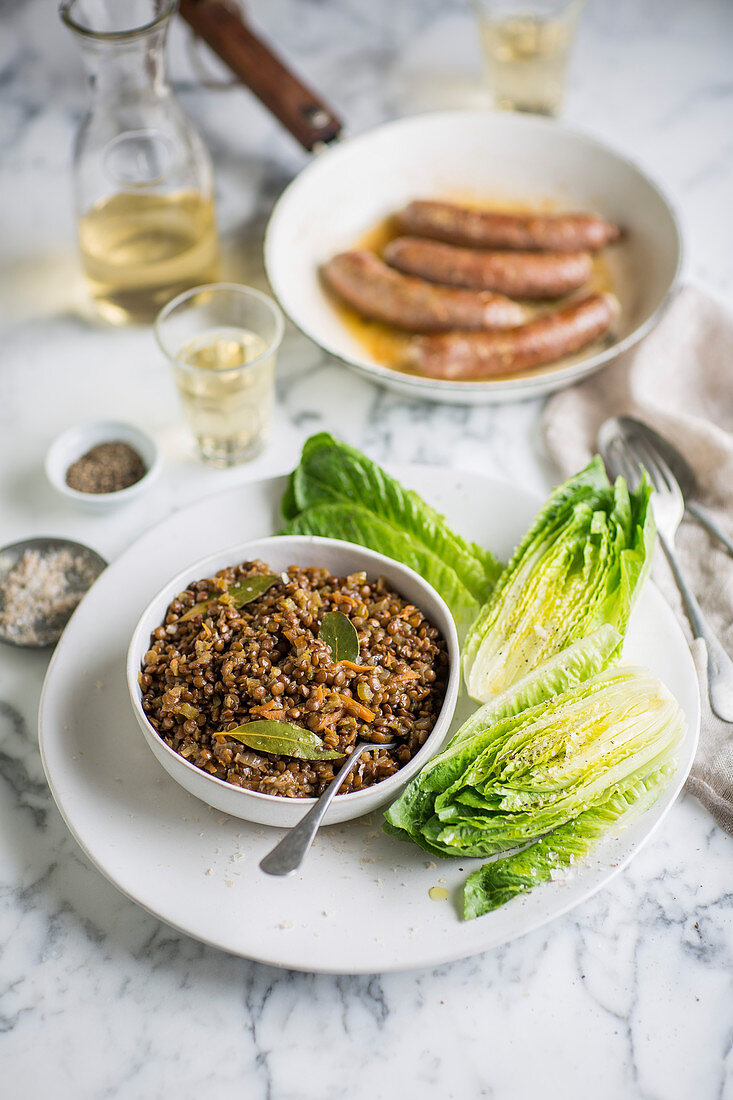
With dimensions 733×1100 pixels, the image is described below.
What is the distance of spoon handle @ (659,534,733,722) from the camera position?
7.86 feet

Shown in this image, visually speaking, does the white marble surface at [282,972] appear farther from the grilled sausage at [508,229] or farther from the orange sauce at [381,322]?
the grilled sausage at [508,229]

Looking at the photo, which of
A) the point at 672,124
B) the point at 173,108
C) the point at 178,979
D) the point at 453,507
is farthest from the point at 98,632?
the point at 672,124

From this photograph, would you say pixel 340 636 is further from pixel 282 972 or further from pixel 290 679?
pixel 282 972

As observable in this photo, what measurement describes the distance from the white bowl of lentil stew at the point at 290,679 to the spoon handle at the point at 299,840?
3 centimetres

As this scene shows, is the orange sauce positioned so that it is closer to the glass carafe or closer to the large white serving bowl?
the large white serving bowl

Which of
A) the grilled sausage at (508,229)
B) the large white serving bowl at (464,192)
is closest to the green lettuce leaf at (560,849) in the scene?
the large white serving bowl at (464,192)

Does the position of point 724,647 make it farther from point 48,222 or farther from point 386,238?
point 48,222

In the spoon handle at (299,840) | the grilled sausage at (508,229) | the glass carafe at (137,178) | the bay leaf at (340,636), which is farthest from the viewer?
the grilled sausage at (508,229)

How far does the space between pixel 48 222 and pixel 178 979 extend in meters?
2.86

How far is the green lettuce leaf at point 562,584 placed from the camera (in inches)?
90.1

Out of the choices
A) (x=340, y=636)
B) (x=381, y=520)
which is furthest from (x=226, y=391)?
(x=340, y=636)

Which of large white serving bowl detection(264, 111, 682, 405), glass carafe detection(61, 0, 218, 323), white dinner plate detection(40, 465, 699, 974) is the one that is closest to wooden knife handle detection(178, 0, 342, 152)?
large white serving bowl detection(264, 111, 682, 405)

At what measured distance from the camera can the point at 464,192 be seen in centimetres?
383

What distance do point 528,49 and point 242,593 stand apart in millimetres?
2737
